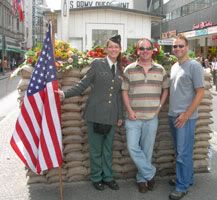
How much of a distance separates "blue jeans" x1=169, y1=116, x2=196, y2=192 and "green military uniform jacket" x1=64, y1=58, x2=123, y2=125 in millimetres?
778

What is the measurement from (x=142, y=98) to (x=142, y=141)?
589 mm

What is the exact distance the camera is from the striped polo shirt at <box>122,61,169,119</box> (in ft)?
16.5

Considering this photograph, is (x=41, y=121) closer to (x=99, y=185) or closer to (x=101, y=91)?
(x=101, y=91)

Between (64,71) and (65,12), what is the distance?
409 centimetres

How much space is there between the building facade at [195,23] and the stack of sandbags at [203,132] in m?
20.3

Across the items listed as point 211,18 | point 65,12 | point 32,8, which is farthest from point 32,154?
point 32,8

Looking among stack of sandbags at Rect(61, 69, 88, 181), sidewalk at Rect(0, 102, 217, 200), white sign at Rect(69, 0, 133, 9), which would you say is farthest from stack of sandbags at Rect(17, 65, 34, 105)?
white sign at Rect(69, 0, 133, 9)

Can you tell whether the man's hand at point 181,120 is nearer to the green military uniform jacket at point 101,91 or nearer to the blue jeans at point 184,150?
the blue jeans at point 184,150

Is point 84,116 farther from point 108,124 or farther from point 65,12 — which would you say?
point 65,12

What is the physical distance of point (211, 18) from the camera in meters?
36.9

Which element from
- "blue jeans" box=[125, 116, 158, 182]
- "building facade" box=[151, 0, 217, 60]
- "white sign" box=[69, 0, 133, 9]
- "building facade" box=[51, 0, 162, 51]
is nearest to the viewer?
"blue jeans" box=[125, 116, 158, 182]

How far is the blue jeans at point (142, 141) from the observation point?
511 centimetres

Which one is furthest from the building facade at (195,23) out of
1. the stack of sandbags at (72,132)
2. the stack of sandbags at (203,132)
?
the stack of sandbags at (72,132)

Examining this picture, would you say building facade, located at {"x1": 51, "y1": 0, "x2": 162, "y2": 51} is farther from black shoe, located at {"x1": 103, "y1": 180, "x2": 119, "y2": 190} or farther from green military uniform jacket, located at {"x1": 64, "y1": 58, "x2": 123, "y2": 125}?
black shoe, located at {"x1": 103, "y1": 180, "x2": 119, "y2": 190}
